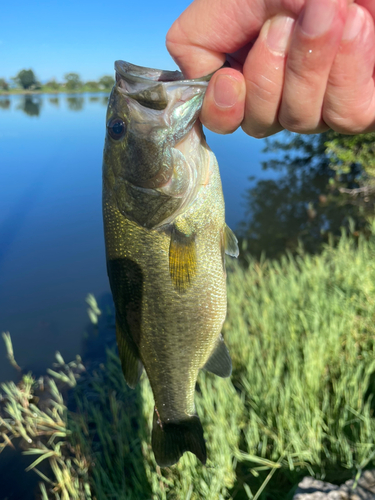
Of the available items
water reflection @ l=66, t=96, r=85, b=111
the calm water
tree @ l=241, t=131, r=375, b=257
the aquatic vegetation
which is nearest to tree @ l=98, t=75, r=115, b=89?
water reflection @ l=66, t=96, r=85, b=111

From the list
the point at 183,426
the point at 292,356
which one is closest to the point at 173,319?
the point at 183,426

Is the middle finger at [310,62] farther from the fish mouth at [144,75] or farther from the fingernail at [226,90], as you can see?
the fish mouth at [144,75]

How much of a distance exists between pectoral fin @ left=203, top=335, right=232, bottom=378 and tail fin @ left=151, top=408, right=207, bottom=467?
290mm

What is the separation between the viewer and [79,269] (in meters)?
7.89

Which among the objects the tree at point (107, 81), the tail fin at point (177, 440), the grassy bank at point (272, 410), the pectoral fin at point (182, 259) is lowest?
the grassy bank at point (272, 410)

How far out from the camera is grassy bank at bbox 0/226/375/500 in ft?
7.69

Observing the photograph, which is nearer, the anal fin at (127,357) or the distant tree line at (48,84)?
the anal fin at (127,357)

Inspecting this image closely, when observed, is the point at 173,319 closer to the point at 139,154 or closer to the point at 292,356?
the point at 139,154

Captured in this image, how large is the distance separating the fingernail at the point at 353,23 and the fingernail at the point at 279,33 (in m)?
0.18

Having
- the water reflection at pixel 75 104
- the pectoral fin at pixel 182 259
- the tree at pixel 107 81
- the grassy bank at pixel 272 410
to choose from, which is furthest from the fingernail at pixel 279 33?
the tree at pixel 107 81

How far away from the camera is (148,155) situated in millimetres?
1596

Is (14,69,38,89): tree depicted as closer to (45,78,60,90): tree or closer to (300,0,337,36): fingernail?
(45,78,60,90): tree

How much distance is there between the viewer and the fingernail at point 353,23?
1190mm

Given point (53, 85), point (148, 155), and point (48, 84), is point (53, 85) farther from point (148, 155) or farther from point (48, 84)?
point (148, 155)
